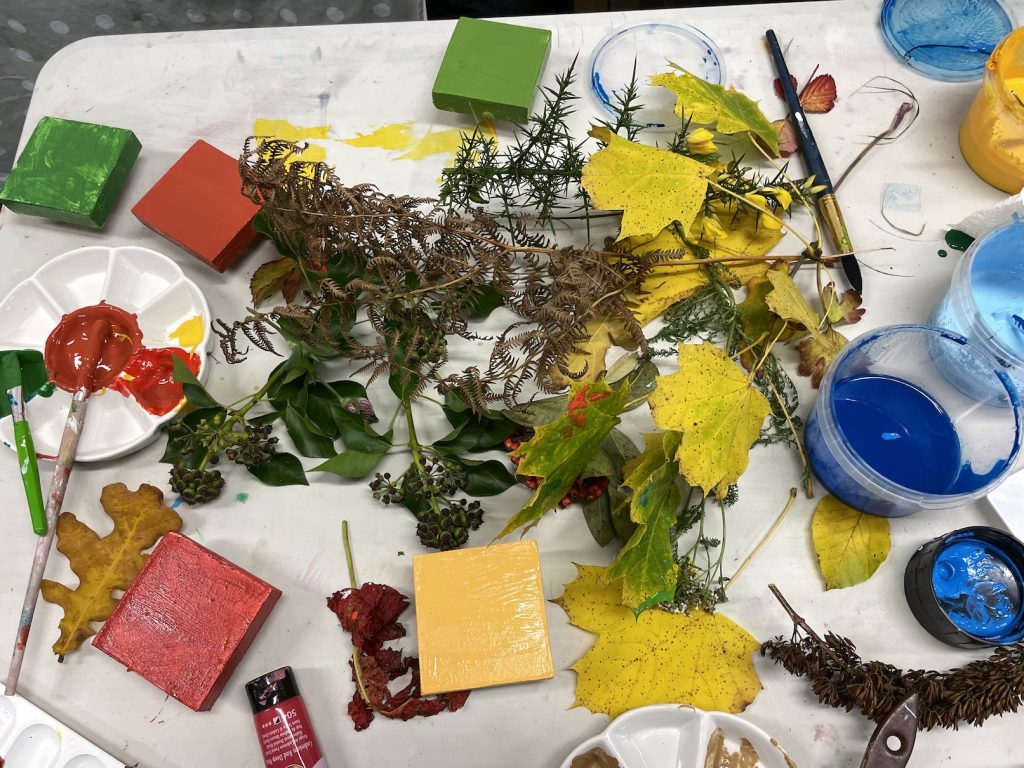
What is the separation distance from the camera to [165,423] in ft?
3.00

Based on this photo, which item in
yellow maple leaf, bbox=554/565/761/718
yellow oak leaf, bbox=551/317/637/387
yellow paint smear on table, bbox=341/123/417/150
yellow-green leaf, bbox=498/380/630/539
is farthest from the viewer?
yellow paint smear on table, bbox=341/123/417/150

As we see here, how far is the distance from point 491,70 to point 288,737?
90cm

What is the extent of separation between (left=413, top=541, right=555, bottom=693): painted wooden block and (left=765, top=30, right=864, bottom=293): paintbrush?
57 centimetres

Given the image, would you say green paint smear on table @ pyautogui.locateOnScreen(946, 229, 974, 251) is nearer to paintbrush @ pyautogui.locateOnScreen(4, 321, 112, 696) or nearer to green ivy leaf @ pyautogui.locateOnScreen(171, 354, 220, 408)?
green ivy leaf @ pyautogui.locateOnScreen(171, 354, 220, 408)

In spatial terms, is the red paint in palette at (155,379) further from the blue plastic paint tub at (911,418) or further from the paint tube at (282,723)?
the blue plastic paint tub at (911,418)

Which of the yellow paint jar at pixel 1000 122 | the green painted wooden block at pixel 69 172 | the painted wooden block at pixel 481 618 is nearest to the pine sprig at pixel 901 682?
the painted wooden block at pixel 481 618

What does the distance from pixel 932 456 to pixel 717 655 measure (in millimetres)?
359

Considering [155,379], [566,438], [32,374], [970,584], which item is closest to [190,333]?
[155,379]

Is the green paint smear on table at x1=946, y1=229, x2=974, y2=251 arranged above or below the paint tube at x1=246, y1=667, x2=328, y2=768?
above

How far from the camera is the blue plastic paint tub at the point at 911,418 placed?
0.84 m

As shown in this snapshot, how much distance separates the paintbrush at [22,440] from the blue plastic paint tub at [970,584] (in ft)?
3.43

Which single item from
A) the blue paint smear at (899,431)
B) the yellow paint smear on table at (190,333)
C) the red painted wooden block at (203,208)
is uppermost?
the red painted wooden block at (203,208)

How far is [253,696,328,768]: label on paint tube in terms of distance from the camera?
79cm

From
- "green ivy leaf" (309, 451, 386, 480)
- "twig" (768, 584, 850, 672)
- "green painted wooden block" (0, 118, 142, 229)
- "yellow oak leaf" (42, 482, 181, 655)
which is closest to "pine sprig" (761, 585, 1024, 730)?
"twig" (768, 584, 850, 672)
